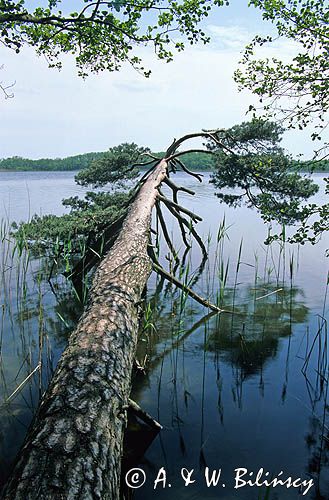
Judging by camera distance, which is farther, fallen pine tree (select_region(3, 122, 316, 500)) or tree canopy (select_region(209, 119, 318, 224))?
tree canopy (select_region(209, 119, 318, 224))

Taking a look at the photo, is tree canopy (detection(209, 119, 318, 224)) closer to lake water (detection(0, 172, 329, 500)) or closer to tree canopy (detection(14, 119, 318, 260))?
tree canopy (detection(14, 119, 318, 260))

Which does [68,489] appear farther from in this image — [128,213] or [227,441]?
[128,213]

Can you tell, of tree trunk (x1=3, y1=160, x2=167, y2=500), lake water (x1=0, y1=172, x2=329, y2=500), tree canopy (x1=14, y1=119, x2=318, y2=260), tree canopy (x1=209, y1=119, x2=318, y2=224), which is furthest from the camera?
tree canopy (x1=209, y1=119, x2=318, y2=224)

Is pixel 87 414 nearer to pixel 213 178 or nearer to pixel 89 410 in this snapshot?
pixel 89 410

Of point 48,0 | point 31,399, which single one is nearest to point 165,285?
point 31,399

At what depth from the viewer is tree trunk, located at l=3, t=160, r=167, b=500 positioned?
1.72 m

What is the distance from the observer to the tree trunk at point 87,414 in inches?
67.7

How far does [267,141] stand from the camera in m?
8.12

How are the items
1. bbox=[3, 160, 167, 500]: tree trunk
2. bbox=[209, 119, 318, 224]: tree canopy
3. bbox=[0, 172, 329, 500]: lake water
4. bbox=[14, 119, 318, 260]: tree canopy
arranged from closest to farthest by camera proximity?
1. bbox=[3, 160, 167, 500]: tree trunk
2. bbox=[0, 172, 329, 500]: lake water
3. bbox=[14, 119, 318, 260]: tree canopy
4. bbox=[209, 119, 318, 224]: tree canopy

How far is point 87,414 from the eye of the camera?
6.93 feet

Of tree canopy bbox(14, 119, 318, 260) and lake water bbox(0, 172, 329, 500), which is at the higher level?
tree canopy bbox(14, 119, 318, 260)

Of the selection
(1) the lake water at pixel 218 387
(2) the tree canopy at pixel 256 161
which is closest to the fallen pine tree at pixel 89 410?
(1) the lake water at pixel 218 387

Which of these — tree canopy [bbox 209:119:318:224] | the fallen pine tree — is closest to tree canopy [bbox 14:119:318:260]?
tree canopy [bbox 209:119:318:224]

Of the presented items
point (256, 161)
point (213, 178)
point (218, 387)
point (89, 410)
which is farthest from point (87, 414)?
point (213, 178)
